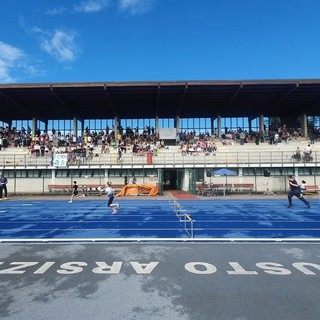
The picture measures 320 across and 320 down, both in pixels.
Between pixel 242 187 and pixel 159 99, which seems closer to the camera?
pixel 242 187

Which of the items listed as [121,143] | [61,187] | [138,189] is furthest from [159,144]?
[61,187]

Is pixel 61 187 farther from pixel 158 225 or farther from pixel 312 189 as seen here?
pixel 312 189

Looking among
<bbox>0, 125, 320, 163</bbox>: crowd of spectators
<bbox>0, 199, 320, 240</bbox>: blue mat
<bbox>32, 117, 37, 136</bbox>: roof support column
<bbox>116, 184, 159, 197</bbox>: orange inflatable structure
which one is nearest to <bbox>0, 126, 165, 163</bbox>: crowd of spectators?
<bbox>0, 125, 320, 163</bbox>: crowd of spectators

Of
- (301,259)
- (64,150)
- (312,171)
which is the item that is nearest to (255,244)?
(301,259)

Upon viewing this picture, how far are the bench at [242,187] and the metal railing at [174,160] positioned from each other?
81.4 inches

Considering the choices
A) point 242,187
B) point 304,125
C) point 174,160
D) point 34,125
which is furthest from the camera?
point 34,125

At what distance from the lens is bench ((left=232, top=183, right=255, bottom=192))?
93.8ft

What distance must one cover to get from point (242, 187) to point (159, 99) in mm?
15068

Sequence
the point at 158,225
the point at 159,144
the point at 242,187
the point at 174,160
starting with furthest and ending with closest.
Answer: the point at 159,144 → the point at 174,160 → the point at 242,187 → the point at 158,225

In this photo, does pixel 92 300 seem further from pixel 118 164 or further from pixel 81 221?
pixel 118 164

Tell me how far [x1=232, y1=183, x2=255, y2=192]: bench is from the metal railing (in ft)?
6.78

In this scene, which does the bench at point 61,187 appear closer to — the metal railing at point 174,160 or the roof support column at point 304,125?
the metal railing at point 174,160

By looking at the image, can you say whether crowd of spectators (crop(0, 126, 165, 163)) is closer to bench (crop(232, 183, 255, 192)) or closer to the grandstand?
the grandstand

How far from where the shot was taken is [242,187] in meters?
28.8
